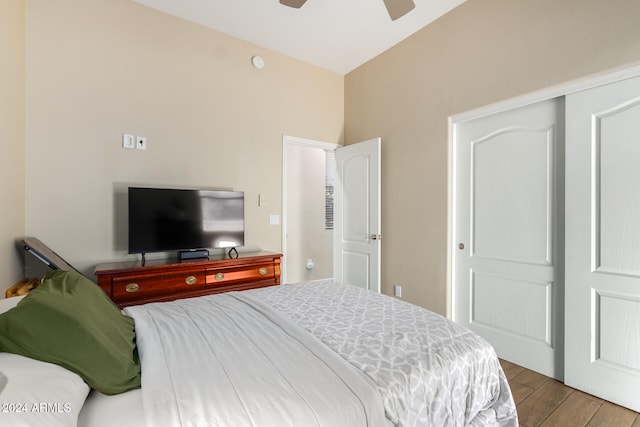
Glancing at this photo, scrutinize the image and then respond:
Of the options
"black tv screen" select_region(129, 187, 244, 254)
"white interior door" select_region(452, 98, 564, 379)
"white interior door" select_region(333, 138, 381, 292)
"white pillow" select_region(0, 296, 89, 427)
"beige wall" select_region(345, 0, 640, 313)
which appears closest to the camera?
"white pillow" select_region(0, 296, 89, 427)

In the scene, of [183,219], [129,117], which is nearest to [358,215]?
[183,219]

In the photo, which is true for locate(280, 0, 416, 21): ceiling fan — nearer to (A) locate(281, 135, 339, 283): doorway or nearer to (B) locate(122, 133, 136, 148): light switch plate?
(B) locate(122, 133, 136, 148): light switch plate

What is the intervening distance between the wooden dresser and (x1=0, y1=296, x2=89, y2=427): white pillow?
1.63 m

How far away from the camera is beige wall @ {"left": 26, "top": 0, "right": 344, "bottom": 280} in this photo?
2.35 meters

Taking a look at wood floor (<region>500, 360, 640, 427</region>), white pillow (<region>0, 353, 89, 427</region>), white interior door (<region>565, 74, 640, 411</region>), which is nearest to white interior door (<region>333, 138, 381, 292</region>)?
wood floor (<region>500, 360, 640, 427</region>)

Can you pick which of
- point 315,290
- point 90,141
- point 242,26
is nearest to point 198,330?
point 315,290

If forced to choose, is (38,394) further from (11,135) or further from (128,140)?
(128,140)

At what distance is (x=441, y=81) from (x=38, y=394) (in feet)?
10.9

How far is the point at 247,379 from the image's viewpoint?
3.14ft

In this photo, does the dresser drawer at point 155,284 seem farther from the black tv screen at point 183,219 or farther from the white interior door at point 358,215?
the white interior door at point 358,215

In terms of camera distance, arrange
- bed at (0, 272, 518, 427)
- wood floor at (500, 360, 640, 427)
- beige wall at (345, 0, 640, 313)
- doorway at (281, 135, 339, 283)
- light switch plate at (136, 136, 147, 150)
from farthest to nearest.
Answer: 1. doorway at (281, 135, 339, 283)
2. light switch plate at (136, 136, 147, 150)
3. beige wall at (345, 0, 640, 313)
4. wood floor at (500, 360, 640, 427)
5. bed at (0, 272, 518, 427)

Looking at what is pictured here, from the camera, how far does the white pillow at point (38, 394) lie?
65 cm

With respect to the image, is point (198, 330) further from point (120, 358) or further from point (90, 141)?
point (90, 141)

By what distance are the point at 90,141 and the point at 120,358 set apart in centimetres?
224
